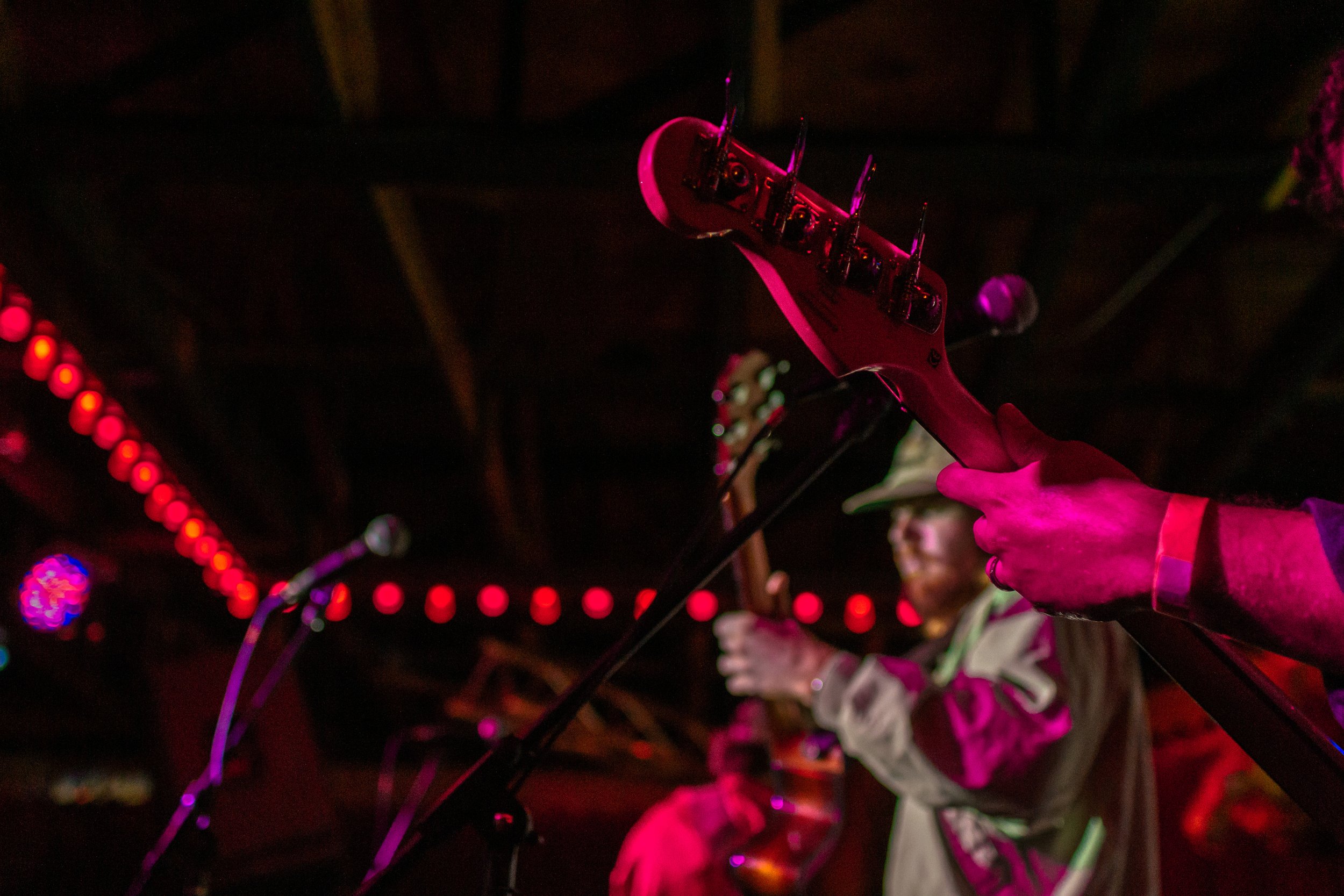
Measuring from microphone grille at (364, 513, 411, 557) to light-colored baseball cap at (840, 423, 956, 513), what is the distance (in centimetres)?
117

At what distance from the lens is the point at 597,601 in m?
6.54

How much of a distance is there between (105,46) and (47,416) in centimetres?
289

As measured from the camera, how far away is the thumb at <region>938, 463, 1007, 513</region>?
117cm

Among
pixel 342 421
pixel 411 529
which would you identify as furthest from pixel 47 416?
pixel 411 529

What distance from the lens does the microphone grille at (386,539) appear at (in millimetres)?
2434

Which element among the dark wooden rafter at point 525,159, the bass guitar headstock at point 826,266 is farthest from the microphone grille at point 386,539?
the dark wooden rafter at point 525,159

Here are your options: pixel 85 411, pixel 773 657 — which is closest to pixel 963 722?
pixel 773 657

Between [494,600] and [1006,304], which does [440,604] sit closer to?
[494,600]

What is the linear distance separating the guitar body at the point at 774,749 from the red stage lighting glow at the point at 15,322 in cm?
343

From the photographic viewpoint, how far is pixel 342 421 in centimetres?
664

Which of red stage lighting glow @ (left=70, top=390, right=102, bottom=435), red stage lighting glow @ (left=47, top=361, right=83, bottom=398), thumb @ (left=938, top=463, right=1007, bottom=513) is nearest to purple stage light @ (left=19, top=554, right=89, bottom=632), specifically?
red stage lighting glow @ (left=70, top=390, right=102, bottom=435)

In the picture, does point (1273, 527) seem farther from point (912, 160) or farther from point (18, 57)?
point (18, 57)

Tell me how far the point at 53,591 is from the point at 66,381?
182 cm

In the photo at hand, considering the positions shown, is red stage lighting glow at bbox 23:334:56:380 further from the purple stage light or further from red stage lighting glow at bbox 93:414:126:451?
the purple stage light
